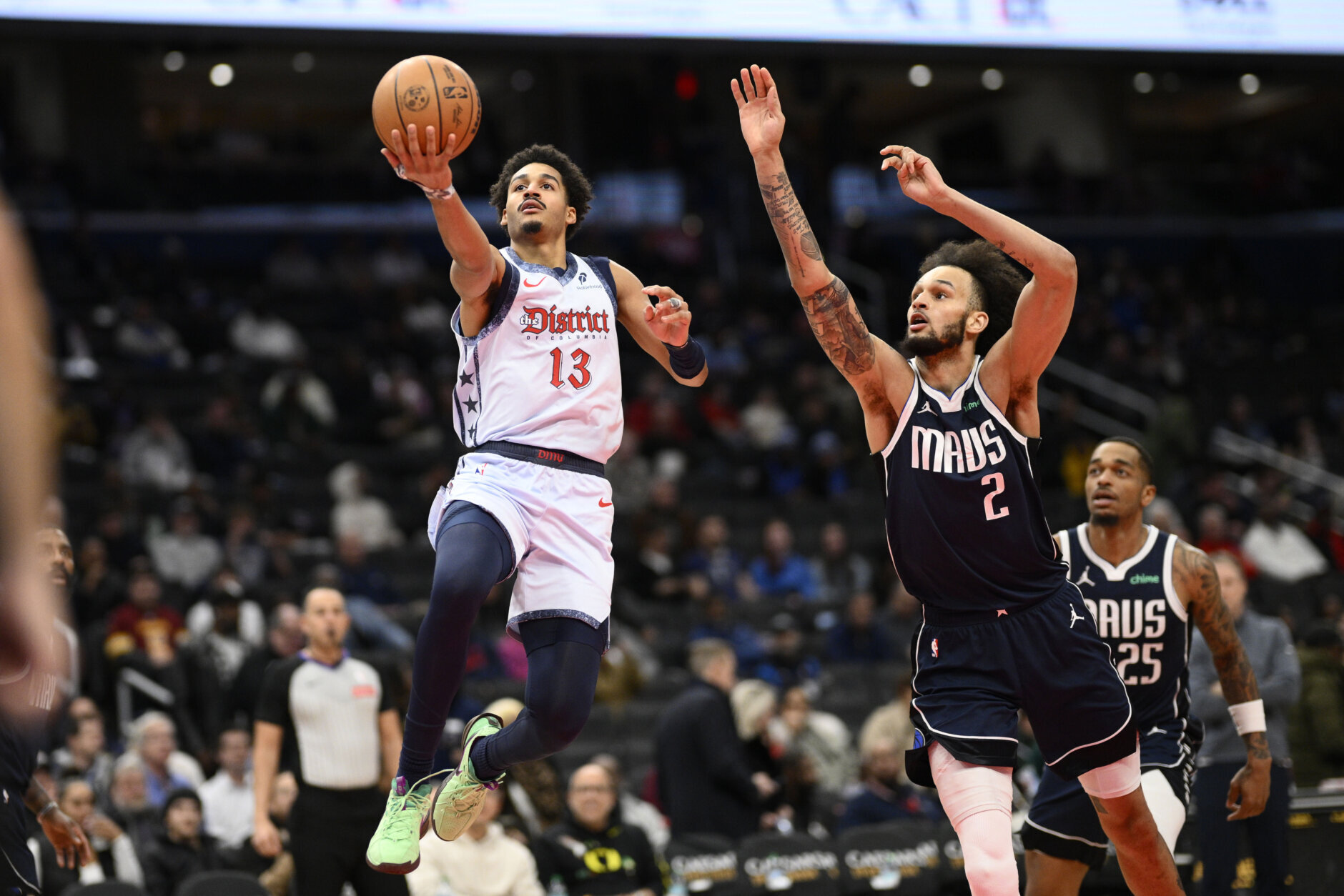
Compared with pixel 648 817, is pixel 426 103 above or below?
above

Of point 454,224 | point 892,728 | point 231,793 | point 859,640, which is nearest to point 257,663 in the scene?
point 231,793

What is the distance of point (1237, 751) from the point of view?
7.22 metres

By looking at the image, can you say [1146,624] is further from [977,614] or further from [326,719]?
[326,719]

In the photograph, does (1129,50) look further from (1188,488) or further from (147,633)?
(147,633)

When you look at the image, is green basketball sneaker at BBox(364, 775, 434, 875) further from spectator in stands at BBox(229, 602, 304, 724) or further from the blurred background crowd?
spectator in stands at BBox(229, 602, 304, 724)

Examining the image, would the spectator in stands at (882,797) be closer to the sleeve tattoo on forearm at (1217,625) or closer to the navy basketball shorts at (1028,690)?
the sleeve tattoo on forearm at (1217,625)

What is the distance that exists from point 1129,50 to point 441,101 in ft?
30.5

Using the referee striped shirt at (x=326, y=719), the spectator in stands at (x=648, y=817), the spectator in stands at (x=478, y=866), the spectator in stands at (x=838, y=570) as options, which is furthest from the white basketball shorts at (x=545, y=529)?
the spectator in stands at (x=838, y=570)

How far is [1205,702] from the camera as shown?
7301mm

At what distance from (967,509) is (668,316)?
3.75 feet

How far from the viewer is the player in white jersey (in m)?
4.59

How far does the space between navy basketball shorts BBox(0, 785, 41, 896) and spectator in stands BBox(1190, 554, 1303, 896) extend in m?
4.98

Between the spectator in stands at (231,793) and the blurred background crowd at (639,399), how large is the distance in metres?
0.02

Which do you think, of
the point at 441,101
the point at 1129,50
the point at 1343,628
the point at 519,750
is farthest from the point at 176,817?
the point at 1129,50
